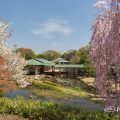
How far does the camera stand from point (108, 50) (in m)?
12.4

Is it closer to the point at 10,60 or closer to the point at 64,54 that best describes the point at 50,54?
the point at 64,54

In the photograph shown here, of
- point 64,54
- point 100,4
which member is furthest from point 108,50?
point 64,54

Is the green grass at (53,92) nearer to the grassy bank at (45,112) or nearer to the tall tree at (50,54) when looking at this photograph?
the grassy bank at (45,112)

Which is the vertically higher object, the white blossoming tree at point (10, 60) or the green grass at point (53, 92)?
the white blossoming tree at point (10, 60)

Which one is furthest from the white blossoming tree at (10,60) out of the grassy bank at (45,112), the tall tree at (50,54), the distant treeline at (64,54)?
the tall tree at (50,54)

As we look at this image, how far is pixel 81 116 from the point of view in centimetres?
1802

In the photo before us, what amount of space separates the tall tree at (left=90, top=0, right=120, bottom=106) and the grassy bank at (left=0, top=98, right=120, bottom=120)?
430 centimetres

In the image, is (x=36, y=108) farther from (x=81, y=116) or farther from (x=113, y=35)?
(x=113, y=35)

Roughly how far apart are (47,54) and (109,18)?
145350mm

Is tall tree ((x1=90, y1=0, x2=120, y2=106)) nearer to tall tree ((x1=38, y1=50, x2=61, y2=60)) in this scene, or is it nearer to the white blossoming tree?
the white blossoming tree

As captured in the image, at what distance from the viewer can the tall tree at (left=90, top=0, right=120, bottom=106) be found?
40.0 ft

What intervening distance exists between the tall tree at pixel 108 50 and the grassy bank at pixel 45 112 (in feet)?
14.1

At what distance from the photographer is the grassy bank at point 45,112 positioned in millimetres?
17719

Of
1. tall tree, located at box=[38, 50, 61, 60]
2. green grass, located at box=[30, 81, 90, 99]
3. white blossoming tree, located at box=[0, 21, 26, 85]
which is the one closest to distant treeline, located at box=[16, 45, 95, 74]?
tall tree, located at box=[38, 50, 61, 60]
